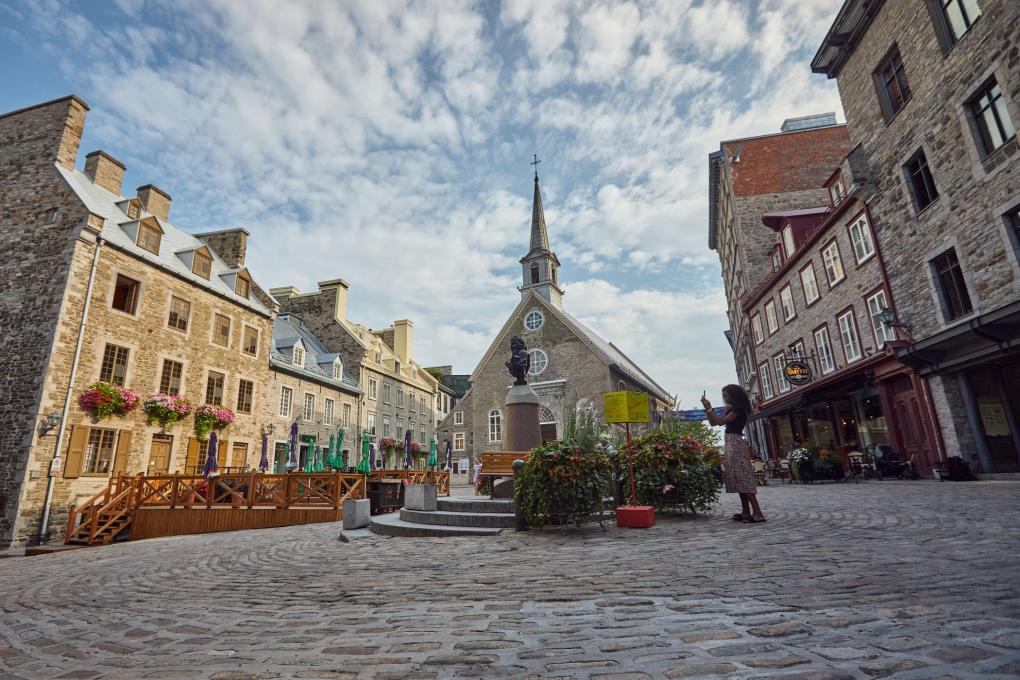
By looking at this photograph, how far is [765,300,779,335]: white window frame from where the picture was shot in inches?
957

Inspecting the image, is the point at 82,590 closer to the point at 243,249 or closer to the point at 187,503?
the point at 187,503

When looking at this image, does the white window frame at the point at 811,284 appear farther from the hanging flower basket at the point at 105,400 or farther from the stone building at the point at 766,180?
the hanging flower basket at the point at 105,400

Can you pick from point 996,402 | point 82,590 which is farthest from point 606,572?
point 996,402

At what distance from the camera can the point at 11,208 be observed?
1930cm

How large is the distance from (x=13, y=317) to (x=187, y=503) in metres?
10.4

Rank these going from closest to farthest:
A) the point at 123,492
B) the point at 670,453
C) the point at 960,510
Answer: the point at 960,510, the point at 670,453, the point at 123,492

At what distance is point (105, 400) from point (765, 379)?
29.0 m

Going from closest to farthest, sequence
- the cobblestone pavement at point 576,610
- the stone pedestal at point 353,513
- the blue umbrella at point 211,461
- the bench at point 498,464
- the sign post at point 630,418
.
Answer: the cobblestone pavement at point 576,610
the sign post at point 630,418
the stone pedestal at point 353,513
the bench at point 498,464
the blue umbrella at point 211,461

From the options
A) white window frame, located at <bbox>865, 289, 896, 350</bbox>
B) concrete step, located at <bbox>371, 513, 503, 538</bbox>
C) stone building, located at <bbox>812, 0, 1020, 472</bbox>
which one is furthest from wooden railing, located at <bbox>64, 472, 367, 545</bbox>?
white window frame, located at <bbox>865, 289, 896, 350</bbox>

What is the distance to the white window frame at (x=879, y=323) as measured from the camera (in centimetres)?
1514

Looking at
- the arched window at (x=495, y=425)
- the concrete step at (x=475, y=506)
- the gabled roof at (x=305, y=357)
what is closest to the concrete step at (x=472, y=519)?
the concrete step at (x=475, y=506)

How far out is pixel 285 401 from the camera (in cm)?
2720

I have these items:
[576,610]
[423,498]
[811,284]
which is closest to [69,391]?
[423,498]

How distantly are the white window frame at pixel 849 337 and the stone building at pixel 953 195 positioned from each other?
8.41 ft
